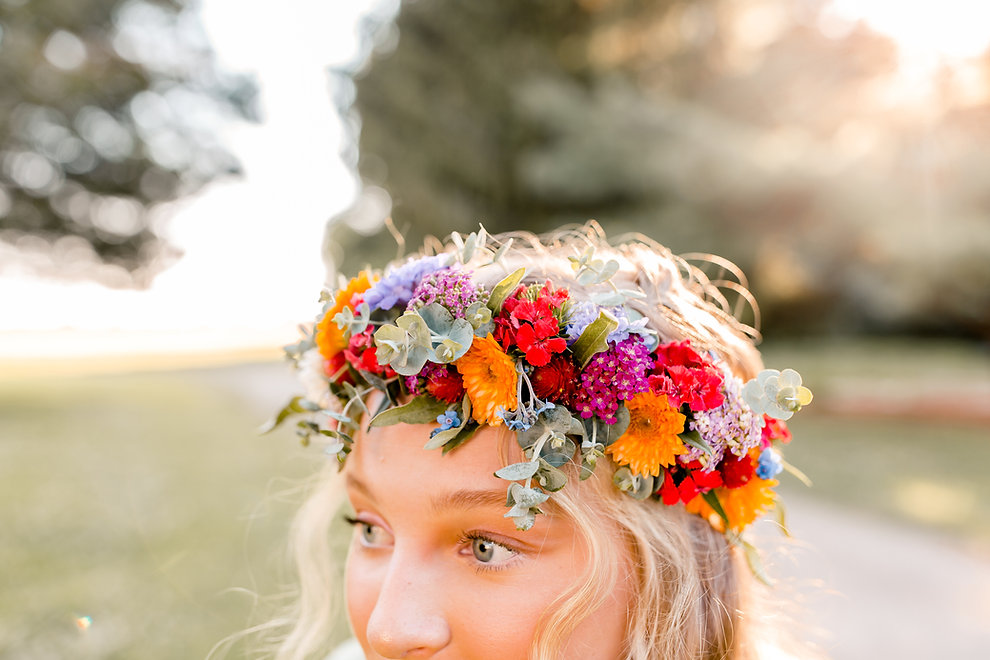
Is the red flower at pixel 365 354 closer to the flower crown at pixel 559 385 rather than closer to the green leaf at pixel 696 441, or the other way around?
the flower crown at pixel 559 385

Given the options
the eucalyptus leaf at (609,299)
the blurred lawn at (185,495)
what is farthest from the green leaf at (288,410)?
the eucalyptus leaf at (609,299)

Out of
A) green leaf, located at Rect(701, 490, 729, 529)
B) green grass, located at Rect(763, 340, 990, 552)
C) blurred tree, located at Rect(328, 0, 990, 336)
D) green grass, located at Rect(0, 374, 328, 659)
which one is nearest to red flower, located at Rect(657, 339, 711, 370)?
green leaf, located at Rect(701, 490, 729, 529)

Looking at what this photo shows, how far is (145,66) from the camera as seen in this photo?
15.2m

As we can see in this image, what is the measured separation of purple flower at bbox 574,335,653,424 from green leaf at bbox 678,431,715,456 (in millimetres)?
159

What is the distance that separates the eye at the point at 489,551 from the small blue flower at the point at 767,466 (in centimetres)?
67

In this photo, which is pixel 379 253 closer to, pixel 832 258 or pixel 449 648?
Result: pixel 832 258

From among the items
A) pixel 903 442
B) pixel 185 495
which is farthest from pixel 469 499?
pixel 903 442

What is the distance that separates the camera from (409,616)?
1.59 m

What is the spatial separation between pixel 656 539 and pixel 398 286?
33.5 inches

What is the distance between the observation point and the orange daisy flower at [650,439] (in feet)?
5.36

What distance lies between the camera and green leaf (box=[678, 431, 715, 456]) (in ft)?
5.51

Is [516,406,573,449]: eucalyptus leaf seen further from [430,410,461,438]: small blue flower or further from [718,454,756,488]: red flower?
[718,454,756,488]: red flower

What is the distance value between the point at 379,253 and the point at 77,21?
746 centimetres

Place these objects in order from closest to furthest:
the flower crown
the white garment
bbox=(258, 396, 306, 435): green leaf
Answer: the flower crown < bbox=(258, 396, 306, 435): green leaf < the white garment
